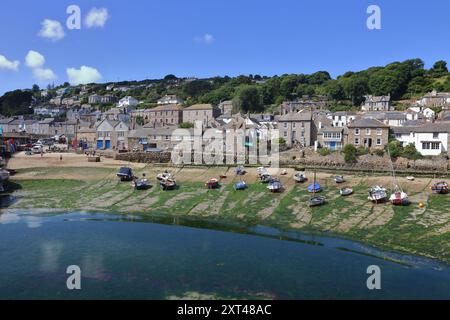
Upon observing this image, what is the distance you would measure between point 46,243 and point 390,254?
25.8m

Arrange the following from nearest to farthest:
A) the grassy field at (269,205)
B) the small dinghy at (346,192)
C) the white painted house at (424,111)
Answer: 1. the grassy field at (269,205)
2. the small dinghy at (346,192)
3. the white painted house at (424,111)

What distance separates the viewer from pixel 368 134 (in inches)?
2530

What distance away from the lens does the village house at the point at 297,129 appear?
7112 centimetres

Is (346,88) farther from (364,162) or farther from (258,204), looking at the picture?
(258,204)

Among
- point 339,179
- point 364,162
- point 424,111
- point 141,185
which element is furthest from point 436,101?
point 141,185

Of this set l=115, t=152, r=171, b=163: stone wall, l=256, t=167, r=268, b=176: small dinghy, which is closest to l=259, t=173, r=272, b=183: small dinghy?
l=256, t=167, r=268, b=176: small dinghy

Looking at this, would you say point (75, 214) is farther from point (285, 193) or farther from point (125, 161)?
point (125, 161)

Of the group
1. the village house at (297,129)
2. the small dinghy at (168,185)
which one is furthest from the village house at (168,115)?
the small dinghy at (168,185)

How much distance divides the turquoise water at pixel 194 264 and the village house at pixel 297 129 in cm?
3848

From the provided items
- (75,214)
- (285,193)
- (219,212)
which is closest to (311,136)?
(285,193)

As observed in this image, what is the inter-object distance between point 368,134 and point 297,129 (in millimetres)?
12625

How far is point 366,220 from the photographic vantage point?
35.2 metres

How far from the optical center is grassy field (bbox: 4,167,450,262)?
32.4m

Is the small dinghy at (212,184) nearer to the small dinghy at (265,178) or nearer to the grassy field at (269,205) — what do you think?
the grassy field at (269,205)
